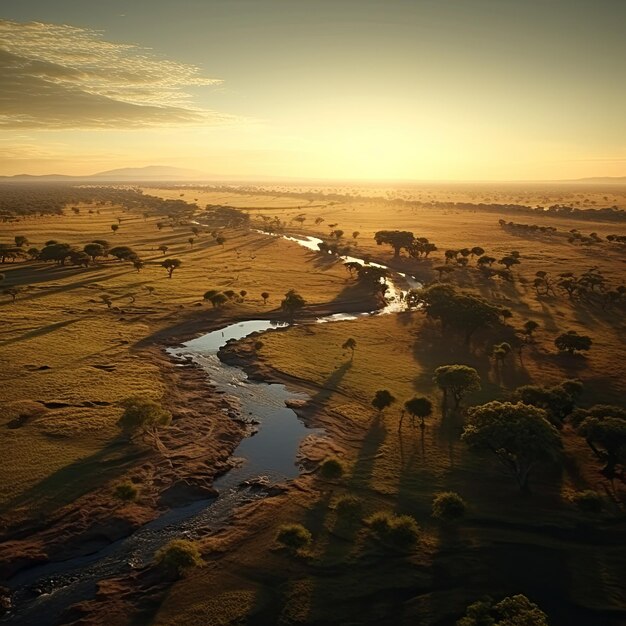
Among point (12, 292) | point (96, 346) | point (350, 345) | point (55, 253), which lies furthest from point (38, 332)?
point (350, 345)

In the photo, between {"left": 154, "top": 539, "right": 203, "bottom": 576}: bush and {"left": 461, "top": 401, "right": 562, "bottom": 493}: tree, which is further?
{"left": 461, "top": 401, "right": 562, "bottom": 493}: tree

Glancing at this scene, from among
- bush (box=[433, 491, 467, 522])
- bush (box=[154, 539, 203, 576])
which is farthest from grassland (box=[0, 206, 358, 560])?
bush (box=[433, 491, 467, 522])

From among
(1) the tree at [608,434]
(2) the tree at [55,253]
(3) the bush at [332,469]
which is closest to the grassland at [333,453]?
(3) the bush at [332,469]

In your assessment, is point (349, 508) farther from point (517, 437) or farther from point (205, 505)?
point (517, 437)

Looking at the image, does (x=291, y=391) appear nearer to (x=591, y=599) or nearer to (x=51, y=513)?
(x=51, y=513)

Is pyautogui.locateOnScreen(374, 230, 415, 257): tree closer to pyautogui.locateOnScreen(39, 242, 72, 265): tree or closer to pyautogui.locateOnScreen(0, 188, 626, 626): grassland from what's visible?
pyautogui.locateOnScreen(0, 188, 626, 626): grassland

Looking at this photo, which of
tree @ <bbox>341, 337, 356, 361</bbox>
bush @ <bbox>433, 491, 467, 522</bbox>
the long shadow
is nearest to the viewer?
bush @ <bbox>433, 491, 467, 522</bbox>

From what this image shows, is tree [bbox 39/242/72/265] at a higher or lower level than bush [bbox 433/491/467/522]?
higher

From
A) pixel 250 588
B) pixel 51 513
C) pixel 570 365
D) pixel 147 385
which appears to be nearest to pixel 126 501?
pixel 51 513
